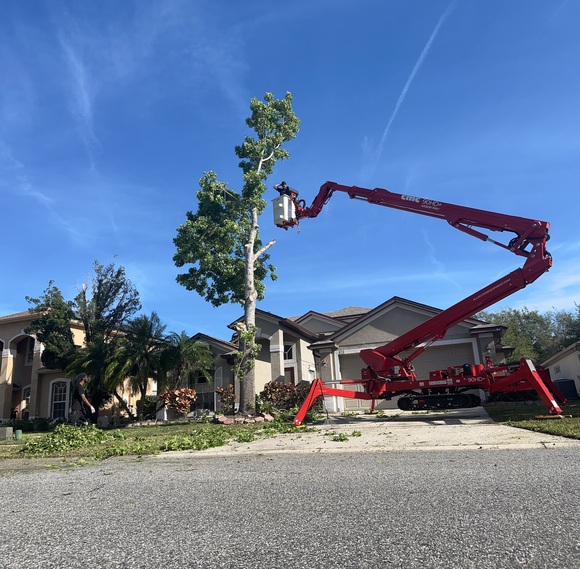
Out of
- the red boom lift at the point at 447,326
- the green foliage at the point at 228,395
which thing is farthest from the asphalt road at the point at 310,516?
the green foliage at the point at 228,395

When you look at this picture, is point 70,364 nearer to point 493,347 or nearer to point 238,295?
point 238,295

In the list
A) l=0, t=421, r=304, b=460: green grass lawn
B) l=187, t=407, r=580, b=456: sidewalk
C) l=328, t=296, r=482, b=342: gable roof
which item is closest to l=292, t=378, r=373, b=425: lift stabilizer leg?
l=0, t=421, r=304, b=460: green grass lawn

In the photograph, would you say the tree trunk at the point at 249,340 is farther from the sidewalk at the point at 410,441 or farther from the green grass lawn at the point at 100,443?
the sidewalk at the point at 410,441

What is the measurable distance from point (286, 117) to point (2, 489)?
21.8 m

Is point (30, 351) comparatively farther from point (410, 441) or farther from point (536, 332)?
point (536, 332)

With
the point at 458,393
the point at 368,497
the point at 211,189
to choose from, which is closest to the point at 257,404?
the point at 458,393

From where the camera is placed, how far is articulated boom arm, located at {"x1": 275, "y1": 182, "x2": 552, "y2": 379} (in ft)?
42.0

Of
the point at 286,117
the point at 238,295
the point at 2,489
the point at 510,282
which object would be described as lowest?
the point at 2,489

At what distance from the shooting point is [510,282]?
43.7 ft

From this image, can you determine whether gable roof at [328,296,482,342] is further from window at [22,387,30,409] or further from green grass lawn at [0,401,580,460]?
window at [22,387,30,409]

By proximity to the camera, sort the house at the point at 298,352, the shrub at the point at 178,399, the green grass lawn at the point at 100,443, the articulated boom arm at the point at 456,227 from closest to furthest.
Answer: the green grass lawn at the point at 100,443
the articulated boom arm at the point at 456,227
the house at the point at 298,352
the shrub at the point at 178,399

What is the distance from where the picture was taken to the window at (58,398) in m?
28.9

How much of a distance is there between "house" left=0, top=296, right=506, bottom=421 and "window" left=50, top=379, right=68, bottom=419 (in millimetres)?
63

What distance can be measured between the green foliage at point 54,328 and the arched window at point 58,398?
3.33 meters
